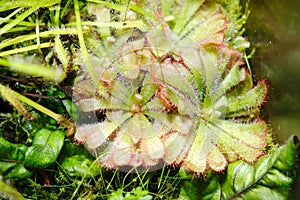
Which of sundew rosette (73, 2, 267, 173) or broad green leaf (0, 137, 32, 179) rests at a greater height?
sundew rosette (73, 2, 267, 173)

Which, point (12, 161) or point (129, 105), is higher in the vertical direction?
point (129, 105)

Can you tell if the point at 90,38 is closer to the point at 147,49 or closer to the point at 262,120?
the point at 147,49

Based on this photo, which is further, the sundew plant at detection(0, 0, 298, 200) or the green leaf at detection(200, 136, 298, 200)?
the sundew plant at detection(0, 0, 298, 200)

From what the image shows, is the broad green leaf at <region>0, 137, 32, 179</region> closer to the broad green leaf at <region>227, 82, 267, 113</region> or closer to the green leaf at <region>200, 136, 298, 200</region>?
the green leaf at <region>200, 136, 298, 200</region>

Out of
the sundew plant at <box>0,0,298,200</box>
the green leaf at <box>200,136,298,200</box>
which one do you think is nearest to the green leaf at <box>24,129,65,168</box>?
the sundew plant at <box>0,0,298,200</box>

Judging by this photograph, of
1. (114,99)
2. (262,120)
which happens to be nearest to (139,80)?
(114,99)

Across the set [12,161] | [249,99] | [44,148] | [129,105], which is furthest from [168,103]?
[12,161]

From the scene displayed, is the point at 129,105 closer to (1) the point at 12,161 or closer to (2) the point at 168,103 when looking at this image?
(2) the point at 168,103
